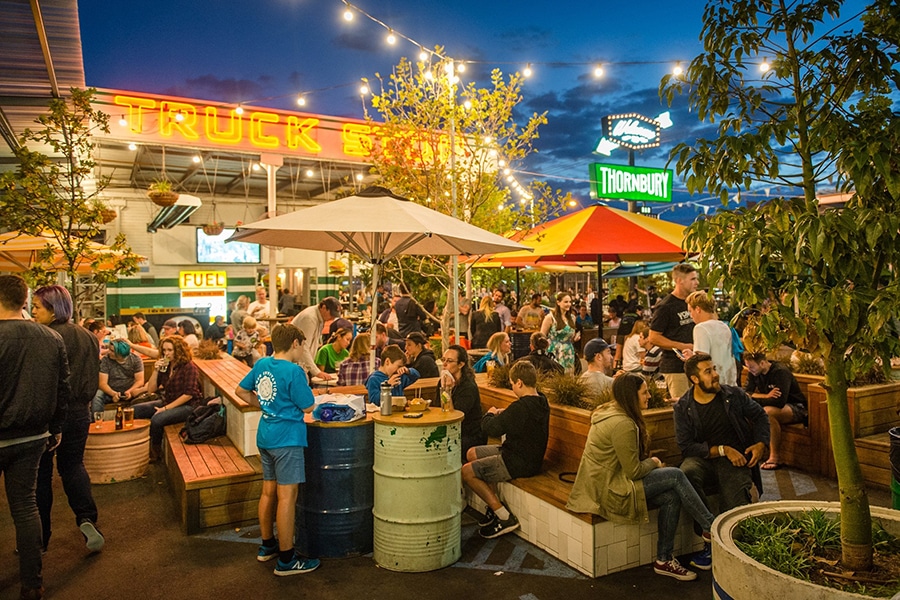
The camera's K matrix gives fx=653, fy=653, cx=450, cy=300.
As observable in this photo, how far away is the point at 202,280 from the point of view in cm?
2238

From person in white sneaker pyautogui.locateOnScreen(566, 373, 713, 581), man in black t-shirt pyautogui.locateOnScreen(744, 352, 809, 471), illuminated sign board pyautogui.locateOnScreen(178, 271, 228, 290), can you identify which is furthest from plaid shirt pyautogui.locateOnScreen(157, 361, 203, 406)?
illuminated sign board pyautogui.locateOnScreen(178, 271, 228, 290)

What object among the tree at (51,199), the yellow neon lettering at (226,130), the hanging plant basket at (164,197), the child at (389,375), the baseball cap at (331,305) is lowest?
the child at (389,375)

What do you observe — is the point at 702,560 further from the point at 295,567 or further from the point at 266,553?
the point at 266,553

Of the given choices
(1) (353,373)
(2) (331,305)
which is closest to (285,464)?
(1) (353,373)

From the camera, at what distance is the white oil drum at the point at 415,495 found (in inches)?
173

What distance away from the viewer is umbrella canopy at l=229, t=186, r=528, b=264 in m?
4.93

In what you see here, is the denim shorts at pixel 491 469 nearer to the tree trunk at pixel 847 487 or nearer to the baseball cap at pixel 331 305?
the tree trunk at pixel 847 487

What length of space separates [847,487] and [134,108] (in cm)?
1241

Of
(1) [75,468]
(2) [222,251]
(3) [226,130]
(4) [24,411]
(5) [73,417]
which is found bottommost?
(1) [75,468]

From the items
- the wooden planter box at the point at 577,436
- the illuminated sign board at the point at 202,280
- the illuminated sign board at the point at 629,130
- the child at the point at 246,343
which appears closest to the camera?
the wooden planter box at the point at 577,436

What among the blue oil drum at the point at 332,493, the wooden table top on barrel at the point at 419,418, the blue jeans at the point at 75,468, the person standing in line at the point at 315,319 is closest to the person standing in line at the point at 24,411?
the blue jeans at the point at 75,468

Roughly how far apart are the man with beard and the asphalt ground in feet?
2.03

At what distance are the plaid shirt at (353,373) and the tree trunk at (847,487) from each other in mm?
5006

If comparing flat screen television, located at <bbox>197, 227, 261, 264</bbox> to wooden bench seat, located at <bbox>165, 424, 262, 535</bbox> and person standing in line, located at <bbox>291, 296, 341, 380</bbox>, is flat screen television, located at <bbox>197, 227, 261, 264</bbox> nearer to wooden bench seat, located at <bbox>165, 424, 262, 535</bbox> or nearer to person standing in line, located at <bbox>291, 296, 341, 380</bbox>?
person standing in line, located at <bbox>291, 296, 341, 380</bbox>
